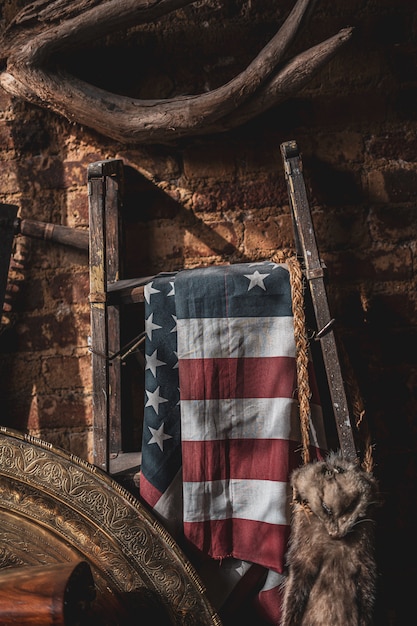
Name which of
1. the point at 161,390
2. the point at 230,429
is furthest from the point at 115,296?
the point at 230,429

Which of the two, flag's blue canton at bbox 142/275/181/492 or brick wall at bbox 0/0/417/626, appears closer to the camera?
flag's blue canton at bbox 142/275/181/492

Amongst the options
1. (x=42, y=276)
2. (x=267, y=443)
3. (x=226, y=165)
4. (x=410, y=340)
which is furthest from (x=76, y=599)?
(x=226, y=165)

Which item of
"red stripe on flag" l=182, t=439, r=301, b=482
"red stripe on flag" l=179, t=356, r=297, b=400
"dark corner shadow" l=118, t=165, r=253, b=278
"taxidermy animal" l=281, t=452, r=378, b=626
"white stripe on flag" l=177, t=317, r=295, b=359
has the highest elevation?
"dark corner shadow" l=118, t=165, r=253, b=278

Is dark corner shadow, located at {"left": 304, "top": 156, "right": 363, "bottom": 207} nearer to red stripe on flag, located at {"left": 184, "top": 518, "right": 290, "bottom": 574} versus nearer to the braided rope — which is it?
the braided rope

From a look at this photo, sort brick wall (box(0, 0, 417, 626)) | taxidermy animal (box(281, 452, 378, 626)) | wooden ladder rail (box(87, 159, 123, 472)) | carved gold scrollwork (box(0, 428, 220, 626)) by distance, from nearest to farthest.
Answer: taxidermy animal (box(281, 452, 378, 626))
carved gold scrollwork (box(0, 428, 220, 626))
wooden ladder rail (box(87, 159, 123, 472))
brick wall (box(0, 0, 417, 626))

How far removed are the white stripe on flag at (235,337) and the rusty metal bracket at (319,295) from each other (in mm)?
79

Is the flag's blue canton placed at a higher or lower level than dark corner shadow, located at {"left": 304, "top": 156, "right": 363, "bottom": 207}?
lower

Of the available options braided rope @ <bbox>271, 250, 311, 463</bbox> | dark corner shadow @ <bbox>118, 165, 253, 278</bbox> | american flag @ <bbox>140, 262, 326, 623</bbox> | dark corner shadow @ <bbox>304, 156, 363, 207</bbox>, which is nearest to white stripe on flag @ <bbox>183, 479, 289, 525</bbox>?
american flag @ <bbox>140, 262, 326, 623</bbox>

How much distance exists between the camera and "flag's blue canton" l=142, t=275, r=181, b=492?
57.2 inches

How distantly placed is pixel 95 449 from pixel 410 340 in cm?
92

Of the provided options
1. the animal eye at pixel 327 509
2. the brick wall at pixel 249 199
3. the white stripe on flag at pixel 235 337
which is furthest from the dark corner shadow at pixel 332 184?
the animal eye at pixel 327 509

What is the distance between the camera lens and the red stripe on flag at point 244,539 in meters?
1.38

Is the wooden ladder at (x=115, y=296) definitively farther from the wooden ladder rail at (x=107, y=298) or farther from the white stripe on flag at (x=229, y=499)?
the white stripe on flag at (x=229, y=499)

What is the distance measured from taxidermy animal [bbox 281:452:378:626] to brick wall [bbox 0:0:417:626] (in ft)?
1.21
